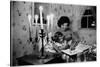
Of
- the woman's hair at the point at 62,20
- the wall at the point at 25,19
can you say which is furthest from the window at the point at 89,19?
the woman's hair at the point at 62,20

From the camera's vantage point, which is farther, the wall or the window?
the window

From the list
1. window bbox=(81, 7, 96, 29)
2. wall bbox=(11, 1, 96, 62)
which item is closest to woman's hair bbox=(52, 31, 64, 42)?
wall bbox=(11, 1, 96, 62)

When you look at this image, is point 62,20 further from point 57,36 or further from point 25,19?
point 25,19

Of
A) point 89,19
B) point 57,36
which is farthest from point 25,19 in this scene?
point 89,19

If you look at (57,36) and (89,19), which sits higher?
(89,19)

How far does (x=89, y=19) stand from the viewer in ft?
7.50

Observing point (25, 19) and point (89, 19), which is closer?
point (25, 19)

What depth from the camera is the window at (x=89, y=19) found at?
227 centimetres

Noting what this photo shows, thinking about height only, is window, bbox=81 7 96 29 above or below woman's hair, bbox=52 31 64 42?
above

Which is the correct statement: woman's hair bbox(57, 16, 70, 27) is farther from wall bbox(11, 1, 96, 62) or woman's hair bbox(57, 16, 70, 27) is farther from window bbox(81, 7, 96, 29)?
window bbox(81, 7, 96, 29)

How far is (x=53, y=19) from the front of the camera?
2.18 metres

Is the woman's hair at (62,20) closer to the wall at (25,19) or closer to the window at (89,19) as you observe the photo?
the wall at (25,19)

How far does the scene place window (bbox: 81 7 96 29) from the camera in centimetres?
227
